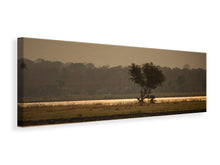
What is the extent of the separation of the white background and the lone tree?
15.2 inches

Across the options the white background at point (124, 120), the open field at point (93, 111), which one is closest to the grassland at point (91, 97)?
the open field at point (93, 111)

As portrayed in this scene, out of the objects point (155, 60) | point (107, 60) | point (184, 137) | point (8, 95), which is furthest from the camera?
point (184, 137)

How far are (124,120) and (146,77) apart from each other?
812 mm

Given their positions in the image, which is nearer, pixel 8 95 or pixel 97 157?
pixel 8 95

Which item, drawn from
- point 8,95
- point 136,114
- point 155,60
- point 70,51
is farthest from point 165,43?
point 8,95

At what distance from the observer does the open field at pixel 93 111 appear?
5.02m

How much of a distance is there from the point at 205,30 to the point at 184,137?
208 centimetres

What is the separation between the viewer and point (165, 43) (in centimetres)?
641

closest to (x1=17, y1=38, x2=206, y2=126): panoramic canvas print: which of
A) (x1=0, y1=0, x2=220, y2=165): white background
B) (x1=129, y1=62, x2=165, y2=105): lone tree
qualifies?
(x1=129, y1=62, x2=165, y2=105): lone tree

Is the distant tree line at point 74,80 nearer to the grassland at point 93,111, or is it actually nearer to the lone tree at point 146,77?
the lone tree at point 146,77

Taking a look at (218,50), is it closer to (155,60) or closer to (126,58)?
(155,60)

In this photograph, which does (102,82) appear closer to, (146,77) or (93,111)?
(93,111)

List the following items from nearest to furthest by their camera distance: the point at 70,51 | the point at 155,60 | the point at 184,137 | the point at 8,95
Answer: the point at 8,95 → the point at 70,51 → the point at 155,60 → the point at 184,137

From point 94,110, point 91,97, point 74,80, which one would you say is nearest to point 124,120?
point 94,110
